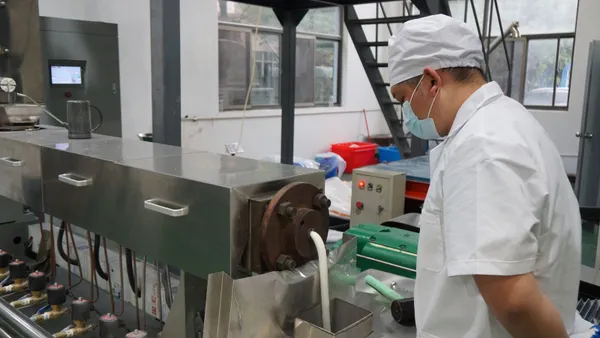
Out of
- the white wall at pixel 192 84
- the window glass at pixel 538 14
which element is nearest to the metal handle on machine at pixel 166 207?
the white wall at pixel 192 84

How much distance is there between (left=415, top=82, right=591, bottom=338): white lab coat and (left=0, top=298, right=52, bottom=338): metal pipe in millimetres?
776

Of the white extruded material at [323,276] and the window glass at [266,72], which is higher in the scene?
the window glass at [266,72]

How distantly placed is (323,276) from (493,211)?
0.31m

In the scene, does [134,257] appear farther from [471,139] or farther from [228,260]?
[471,139]

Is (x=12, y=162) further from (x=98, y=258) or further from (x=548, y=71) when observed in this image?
(x=548, y=71)

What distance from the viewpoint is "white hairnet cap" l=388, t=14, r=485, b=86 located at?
0.95 meters

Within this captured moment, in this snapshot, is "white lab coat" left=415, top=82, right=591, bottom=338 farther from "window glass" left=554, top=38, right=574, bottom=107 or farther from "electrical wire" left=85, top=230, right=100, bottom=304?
"window glass" left=554, top=38, right=574, bottom=107

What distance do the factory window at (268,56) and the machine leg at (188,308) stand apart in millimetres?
Answer: 3862

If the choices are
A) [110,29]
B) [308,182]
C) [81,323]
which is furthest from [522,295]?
[110,29]

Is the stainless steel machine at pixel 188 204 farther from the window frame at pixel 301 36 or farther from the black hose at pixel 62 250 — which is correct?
the window frame at pixel 301 36

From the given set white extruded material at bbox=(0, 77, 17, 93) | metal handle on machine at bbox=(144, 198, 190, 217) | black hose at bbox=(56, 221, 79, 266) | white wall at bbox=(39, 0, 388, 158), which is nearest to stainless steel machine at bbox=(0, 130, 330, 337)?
metal handle on machine at bbox=(144, 198, 190, 217)

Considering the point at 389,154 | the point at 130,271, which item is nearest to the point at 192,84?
the point at 389,154

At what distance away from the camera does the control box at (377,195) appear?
2.98m

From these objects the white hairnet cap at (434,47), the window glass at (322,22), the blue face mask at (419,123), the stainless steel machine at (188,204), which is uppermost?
the window glass at (322,22)
